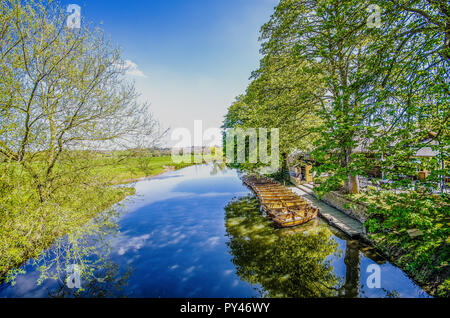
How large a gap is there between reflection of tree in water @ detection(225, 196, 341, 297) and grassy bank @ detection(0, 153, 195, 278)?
5.67m

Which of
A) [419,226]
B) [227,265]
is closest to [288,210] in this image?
[227,265]

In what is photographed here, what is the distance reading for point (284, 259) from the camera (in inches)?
308

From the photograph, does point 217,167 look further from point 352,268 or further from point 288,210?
point 352,268

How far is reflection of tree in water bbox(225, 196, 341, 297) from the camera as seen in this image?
6.26m

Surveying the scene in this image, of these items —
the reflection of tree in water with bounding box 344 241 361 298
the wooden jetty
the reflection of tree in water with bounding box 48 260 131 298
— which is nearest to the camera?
the reflection of tree in water with bounding box 344 241 361 298

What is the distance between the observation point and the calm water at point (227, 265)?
630 centimetres

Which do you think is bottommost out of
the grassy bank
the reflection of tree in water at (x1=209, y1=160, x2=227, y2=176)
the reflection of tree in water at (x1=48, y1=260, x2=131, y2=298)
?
the reflection of tree in water at (x1=48, y1=260, x2=131, y2=298)

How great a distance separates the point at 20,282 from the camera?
280 inches

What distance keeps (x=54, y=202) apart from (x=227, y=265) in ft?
21.5

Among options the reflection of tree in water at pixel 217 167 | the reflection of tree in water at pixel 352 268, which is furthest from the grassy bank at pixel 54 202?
the reflection of tree in water at pixel 217 167

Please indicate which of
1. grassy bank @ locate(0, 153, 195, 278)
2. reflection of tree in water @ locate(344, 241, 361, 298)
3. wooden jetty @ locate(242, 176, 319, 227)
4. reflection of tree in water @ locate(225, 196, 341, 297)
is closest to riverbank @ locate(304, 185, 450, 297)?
reflection of tree in water @ locate(344, 241, 361, 298)

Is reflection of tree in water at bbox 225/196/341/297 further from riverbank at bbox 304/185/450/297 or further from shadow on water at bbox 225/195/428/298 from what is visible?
riverbank at bbox 304/185/450/297

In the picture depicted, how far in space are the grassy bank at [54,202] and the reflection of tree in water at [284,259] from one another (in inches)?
223

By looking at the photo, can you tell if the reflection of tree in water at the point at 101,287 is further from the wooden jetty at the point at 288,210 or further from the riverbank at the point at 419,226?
the riverbank at the point at 419,226
